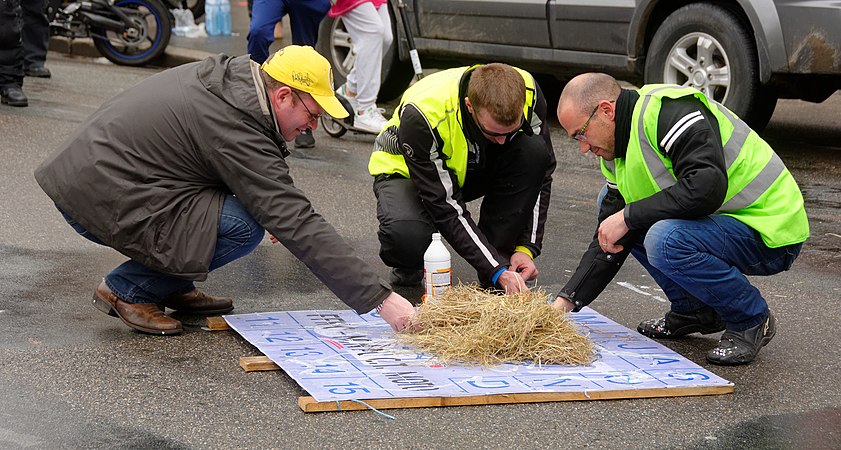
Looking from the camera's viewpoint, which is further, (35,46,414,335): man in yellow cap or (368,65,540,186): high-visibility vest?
(368,65,540,186): high-visibility vest

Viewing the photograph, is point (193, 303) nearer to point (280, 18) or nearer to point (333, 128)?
point (280, 18)

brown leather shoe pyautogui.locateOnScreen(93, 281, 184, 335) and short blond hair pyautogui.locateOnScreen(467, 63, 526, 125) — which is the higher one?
short blond hair pyautogui.locateOnScreen(467, 63, 526, 125)

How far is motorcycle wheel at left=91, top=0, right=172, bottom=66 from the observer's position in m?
11.8

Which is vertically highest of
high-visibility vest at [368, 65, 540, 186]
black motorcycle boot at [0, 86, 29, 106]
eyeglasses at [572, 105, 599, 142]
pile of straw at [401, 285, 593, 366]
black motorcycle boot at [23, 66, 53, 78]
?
eyeglasses at [572, 105, 599, 142]

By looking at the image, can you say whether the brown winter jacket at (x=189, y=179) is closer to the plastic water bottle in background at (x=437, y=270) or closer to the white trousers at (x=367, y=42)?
the plastic water bottle in background at (x=437, y=270)

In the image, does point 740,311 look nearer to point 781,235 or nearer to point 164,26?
point 781,235

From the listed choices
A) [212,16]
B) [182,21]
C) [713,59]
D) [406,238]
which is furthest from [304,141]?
[182,21]

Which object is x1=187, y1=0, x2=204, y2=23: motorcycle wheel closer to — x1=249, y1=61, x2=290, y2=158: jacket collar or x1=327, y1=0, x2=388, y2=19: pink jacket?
x1=327, y1=0, x2=388, y2=19: pink jacket

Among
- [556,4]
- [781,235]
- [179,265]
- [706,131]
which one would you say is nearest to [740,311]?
[781,235]

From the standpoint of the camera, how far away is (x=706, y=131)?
3.96 metres

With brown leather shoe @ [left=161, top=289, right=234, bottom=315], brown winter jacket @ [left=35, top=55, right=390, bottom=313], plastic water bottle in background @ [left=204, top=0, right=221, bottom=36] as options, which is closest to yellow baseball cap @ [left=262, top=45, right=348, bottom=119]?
brown winter jacket @ [left=35, top=55, right=390, bottom=313]

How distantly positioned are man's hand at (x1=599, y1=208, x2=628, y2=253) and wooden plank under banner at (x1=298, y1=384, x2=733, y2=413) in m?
0.59

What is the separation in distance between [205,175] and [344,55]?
19.0ft

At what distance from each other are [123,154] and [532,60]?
16.9 feet
